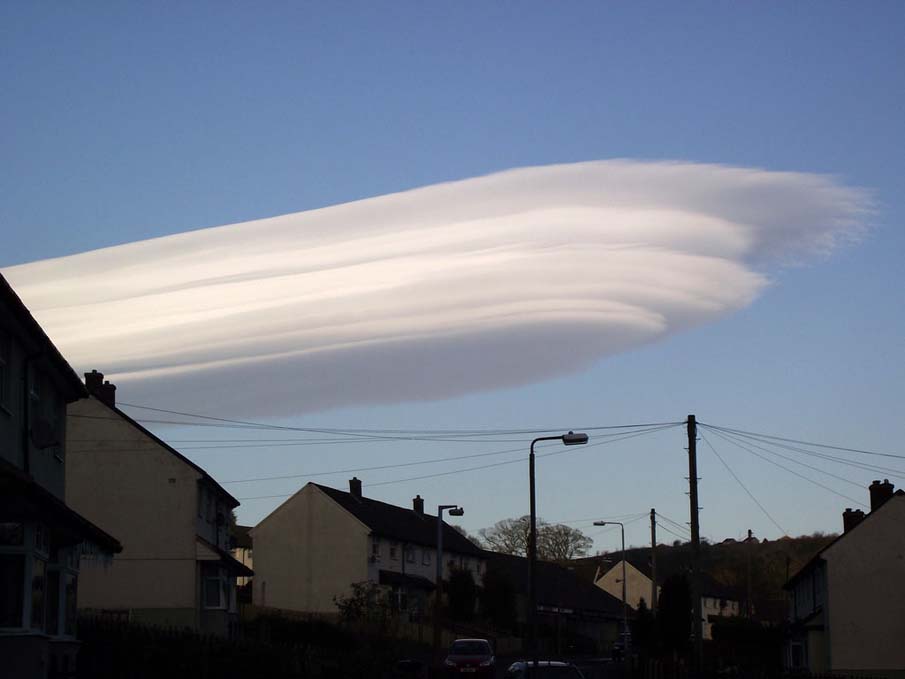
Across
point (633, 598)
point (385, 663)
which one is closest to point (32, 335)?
point (385, 663)

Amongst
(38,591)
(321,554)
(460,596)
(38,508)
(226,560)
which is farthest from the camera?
(460,596)

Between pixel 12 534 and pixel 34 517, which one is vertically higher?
pixel 34 517

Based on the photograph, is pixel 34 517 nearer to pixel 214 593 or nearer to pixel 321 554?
pixel 214 593

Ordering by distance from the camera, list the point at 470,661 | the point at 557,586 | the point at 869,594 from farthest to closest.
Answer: the point at 557,586 < the point at 869,594 < the point at 470,661

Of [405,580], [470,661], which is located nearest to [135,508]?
[470,661]

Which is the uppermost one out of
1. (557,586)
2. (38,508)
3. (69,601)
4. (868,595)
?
(38,508)

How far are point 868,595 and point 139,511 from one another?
30420 millimetres

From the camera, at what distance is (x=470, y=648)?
4506cm

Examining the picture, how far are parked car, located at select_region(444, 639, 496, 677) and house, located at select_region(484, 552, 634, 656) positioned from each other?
39186 millimetres

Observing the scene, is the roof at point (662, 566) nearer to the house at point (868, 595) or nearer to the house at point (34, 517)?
the house at point (868, 595)

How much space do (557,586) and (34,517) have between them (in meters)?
84.7

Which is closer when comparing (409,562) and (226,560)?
(226,560)

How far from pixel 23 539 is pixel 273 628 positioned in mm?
28068

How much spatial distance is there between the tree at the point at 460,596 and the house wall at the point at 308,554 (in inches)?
234
